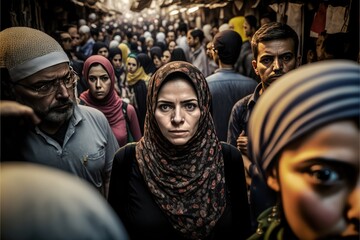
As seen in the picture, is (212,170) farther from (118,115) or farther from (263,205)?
(118,115)

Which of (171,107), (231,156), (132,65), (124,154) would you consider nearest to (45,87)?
(124,154)

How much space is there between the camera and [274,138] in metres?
1.12

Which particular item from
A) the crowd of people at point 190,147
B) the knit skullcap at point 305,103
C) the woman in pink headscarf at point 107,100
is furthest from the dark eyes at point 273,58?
the knit skullcap at point 305,103

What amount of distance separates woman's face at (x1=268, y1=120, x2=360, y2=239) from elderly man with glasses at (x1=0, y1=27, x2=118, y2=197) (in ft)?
4.73

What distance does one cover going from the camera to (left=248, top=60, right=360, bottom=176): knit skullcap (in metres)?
1.00

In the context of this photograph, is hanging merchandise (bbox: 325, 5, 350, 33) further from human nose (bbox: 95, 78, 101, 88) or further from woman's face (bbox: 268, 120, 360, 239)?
woman's face (bbox: 268, 120, 360, 239)

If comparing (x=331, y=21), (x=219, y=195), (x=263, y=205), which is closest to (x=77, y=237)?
(x=263, y=205)

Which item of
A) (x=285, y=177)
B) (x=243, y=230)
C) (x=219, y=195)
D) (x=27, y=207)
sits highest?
(x=27, y=207)

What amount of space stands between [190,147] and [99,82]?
7.21ft

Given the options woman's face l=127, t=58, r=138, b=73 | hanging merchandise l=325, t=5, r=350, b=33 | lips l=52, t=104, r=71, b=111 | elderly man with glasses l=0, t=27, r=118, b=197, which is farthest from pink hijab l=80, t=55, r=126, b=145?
hanging merchandise l=325, t=5, r=350, b=33

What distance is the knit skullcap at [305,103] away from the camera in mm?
1001

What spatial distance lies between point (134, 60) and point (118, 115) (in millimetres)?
2938

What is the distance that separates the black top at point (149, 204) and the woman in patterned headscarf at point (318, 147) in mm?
942

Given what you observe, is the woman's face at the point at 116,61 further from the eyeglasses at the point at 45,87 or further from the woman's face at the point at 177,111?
the woman's face at the point at 177,111
